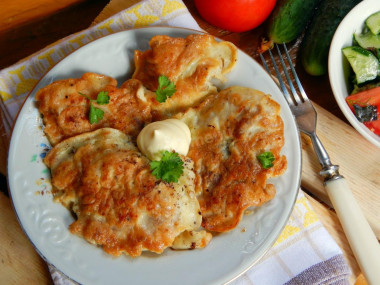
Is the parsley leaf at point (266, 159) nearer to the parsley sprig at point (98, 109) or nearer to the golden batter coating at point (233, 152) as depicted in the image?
the golden batter coating at point (233, 152)

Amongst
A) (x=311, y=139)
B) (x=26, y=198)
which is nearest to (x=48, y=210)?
(x=26, y=198)

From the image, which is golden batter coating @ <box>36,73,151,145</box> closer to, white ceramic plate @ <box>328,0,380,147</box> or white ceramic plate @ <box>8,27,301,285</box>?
white ceramic plate @ <box>8,27,301,285</box>

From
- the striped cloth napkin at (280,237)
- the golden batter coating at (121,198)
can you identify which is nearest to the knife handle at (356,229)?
the striped cloth napkin at (280,237)

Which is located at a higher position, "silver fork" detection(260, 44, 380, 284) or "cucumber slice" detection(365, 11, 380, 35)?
"cucumber slice" detection(365, 11, 380, 35)

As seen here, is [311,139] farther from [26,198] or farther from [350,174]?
[26,198]

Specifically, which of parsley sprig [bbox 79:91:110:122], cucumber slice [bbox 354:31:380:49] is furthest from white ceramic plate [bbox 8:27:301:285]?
cucumber slice [bbox 354:31:380:49]
